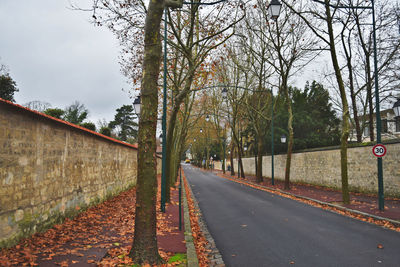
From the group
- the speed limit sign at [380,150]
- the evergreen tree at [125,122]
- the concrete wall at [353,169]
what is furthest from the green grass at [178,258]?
the evergreen tree at [125,122]

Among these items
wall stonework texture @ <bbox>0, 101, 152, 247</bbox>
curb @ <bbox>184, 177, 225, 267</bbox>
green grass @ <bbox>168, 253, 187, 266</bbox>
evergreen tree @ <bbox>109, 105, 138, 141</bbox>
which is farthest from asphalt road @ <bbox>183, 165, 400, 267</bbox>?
evergreen tree @ <bbox>109, 105, 138, 141</bbox>

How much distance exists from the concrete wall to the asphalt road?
17.5ft

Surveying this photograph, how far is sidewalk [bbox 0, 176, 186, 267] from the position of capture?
4.20m

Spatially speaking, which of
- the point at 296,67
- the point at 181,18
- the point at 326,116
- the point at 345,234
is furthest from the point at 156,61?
the point at 326,116

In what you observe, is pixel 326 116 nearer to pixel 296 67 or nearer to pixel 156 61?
pixel 296 67

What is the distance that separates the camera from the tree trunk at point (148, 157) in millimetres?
4332

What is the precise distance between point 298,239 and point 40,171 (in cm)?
599

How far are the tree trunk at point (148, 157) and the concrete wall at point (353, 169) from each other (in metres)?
12.7

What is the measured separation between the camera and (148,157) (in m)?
4.40

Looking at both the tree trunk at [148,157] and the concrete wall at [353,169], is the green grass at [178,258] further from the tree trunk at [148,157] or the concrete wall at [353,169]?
the concrete wall at [353,169]

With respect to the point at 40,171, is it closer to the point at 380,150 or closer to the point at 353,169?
the point at 380,150

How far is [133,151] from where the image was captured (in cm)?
1711

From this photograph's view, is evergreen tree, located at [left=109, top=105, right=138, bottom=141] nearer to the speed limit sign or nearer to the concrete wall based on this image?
the concrete wall

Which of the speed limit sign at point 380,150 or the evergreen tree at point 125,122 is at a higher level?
the evergreen tree at point 125,122
